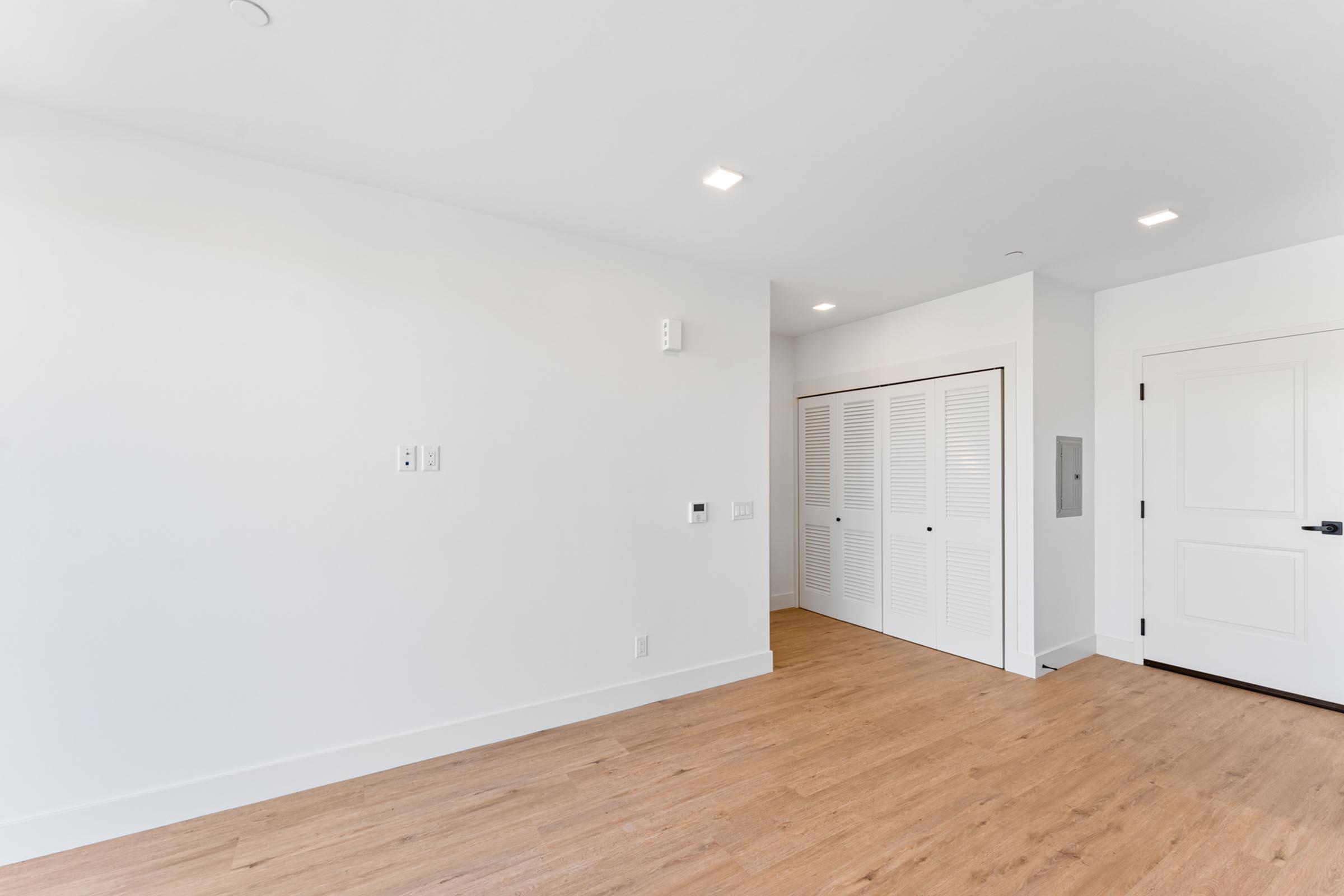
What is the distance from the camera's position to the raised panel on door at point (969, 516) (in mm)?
4023

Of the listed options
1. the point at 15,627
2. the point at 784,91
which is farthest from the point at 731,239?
the point at 15,627

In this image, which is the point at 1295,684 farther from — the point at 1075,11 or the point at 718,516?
the point at 1075,11

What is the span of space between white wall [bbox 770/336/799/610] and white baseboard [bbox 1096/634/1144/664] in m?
2.45

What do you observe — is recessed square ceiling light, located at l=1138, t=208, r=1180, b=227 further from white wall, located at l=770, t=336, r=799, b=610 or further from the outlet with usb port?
the outlet with usb port

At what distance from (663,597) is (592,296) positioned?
1.86 metres

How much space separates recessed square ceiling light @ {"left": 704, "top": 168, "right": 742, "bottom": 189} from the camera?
2564mm

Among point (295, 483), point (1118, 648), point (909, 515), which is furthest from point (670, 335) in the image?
point (1118, 648)

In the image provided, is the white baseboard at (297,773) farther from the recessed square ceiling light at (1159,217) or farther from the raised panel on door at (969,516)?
the recessed square ceiling light at (1159,217)

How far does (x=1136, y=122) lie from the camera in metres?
2.17

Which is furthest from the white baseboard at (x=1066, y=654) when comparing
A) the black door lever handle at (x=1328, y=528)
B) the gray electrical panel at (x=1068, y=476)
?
the black door lever handle at (x=1328, y=528)

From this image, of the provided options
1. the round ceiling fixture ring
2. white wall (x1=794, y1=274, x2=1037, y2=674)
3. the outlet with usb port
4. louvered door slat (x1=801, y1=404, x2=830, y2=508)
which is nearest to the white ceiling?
the round ceiling fixture ring

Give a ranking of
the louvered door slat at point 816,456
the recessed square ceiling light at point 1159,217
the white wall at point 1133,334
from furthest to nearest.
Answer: the louvered door slat at point 816,456 < the white wall at point 1133,334 < the recessed square ceiling light at point 1159,217

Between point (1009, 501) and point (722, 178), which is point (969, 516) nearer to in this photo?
point (1009, 501)

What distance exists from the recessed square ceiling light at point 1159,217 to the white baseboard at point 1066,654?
2698 millimetres
